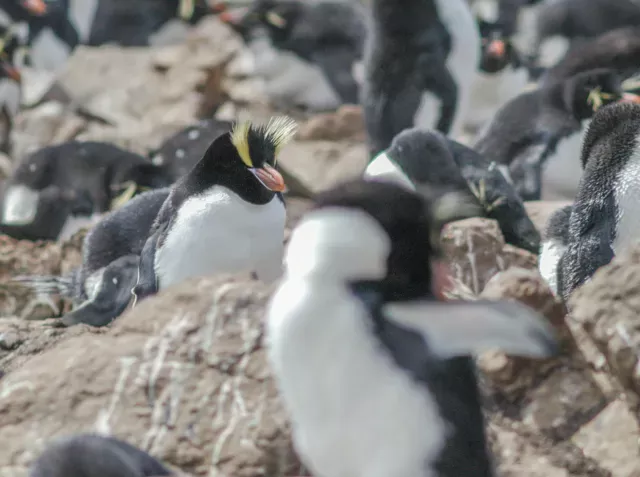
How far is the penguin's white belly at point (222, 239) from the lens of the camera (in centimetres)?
413

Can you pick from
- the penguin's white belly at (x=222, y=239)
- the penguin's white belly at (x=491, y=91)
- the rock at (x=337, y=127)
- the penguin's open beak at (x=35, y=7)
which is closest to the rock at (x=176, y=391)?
the penguin's white belly at (x=222, y=239)

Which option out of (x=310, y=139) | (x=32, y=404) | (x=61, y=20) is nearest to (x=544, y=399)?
(x=32, y=404)

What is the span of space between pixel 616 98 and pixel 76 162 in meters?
3.20

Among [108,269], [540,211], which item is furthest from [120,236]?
[540,211]

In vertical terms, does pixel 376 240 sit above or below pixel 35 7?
above

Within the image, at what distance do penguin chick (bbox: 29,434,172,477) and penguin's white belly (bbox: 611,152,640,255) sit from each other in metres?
1.81

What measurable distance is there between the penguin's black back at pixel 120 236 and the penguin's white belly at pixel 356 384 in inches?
104

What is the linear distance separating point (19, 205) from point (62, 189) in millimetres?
341

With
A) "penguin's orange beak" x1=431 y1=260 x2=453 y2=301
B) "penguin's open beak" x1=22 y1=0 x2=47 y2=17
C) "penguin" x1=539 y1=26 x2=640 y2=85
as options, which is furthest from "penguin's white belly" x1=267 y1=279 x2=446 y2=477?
"penguin's open beak" x1=22 y1=0 x2=47 y2=17

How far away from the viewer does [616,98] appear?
6.02m

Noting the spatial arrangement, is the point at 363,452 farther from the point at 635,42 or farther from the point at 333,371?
the point at 635,42

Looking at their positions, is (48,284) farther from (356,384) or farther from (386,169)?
(356,384)

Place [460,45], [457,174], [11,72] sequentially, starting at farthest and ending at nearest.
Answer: [11,72]
[460,45]
[457,174]

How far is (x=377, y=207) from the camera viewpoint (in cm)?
254
